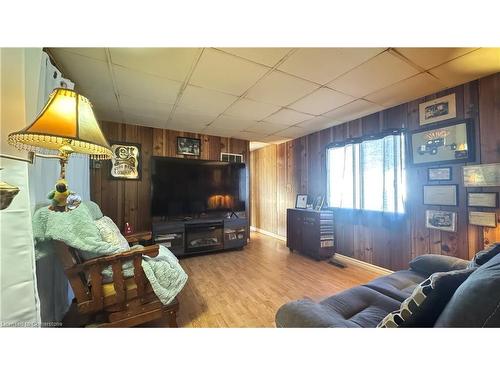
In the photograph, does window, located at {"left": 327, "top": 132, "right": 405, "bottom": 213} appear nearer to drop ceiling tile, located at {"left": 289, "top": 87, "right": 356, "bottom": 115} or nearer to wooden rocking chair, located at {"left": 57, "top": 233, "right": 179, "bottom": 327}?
drop ceiling tile, located at {"left": 289, "top": 87, "right": 356, "bottom": 115}

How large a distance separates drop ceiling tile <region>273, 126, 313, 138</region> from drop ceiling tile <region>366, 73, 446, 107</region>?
1.23 metres

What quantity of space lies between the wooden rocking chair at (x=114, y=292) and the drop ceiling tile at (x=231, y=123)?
207 cm

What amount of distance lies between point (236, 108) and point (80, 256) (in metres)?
2.10

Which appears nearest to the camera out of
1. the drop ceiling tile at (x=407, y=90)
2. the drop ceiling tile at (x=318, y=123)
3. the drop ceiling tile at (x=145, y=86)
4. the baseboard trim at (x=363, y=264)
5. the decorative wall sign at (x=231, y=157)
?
the drop ceiling tile at (x=145, y=86)

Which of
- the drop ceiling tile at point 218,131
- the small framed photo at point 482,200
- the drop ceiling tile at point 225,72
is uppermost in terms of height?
the drop ceiling tile at point 218,131

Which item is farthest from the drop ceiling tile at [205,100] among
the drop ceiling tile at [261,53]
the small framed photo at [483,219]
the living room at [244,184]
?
the small framed photo at [483,219]

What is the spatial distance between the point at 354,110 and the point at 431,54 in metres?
1.07

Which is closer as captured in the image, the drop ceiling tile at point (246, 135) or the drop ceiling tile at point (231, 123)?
the drop ceiling tile at point (231, 123)

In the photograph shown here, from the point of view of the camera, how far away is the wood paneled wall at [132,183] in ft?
9.68

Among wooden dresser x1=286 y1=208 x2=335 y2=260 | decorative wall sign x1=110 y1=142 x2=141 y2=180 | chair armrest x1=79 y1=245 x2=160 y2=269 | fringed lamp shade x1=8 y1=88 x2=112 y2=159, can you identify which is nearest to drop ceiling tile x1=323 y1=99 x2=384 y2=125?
wooden dresser x1=286 y1=208 x2=335 y2=260

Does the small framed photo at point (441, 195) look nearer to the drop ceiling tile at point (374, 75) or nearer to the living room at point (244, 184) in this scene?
the living room at point (244, 184)

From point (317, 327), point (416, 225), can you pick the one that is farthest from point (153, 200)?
point (416, 225)

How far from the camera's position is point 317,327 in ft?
2.59
